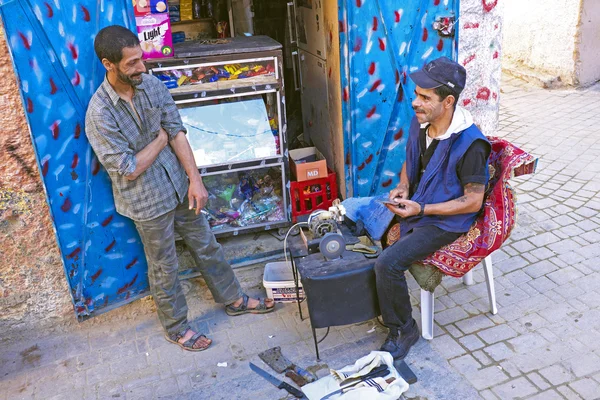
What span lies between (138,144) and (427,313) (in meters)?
2.16

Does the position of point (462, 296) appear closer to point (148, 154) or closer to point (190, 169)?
point (190, 169)

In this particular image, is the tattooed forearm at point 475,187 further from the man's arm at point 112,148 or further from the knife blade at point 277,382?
the man's arm at point 112,148

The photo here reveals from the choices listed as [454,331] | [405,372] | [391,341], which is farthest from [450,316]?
[405,372]

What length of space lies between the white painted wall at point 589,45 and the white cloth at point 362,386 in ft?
21.9

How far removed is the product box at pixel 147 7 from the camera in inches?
158

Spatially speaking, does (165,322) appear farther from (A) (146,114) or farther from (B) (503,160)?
(B) (503,160)

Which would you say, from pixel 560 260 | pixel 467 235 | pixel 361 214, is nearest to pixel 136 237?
pixel 361 214

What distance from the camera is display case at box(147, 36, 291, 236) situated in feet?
14.3

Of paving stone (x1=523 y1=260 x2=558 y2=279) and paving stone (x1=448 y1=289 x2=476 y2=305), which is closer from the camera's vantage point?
paving stone (x1=448 y1=289 x2=476 y2=305)

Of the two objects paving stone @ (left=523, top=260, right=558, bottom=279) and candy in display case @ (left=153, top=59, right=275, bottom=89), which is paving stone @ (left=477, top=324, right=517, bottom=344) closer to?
paving stone @ (left=523, top=260, right=558, bottom=279)

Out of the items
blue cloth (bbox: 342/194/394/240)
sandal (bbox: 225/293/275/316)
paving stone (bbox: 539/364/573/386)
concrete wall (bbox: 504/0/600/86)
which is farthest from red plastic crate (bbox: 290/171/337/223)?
concrete wall (bbox: 504/0/600/86)

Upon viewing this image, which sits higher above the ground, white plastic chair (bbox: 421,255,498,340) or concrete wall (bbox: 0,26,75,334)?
concrete wall (bbox: 0,26,75,334)

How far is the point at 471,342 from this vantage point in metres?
3.79

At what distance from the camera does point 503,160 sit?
3654 millimetres
